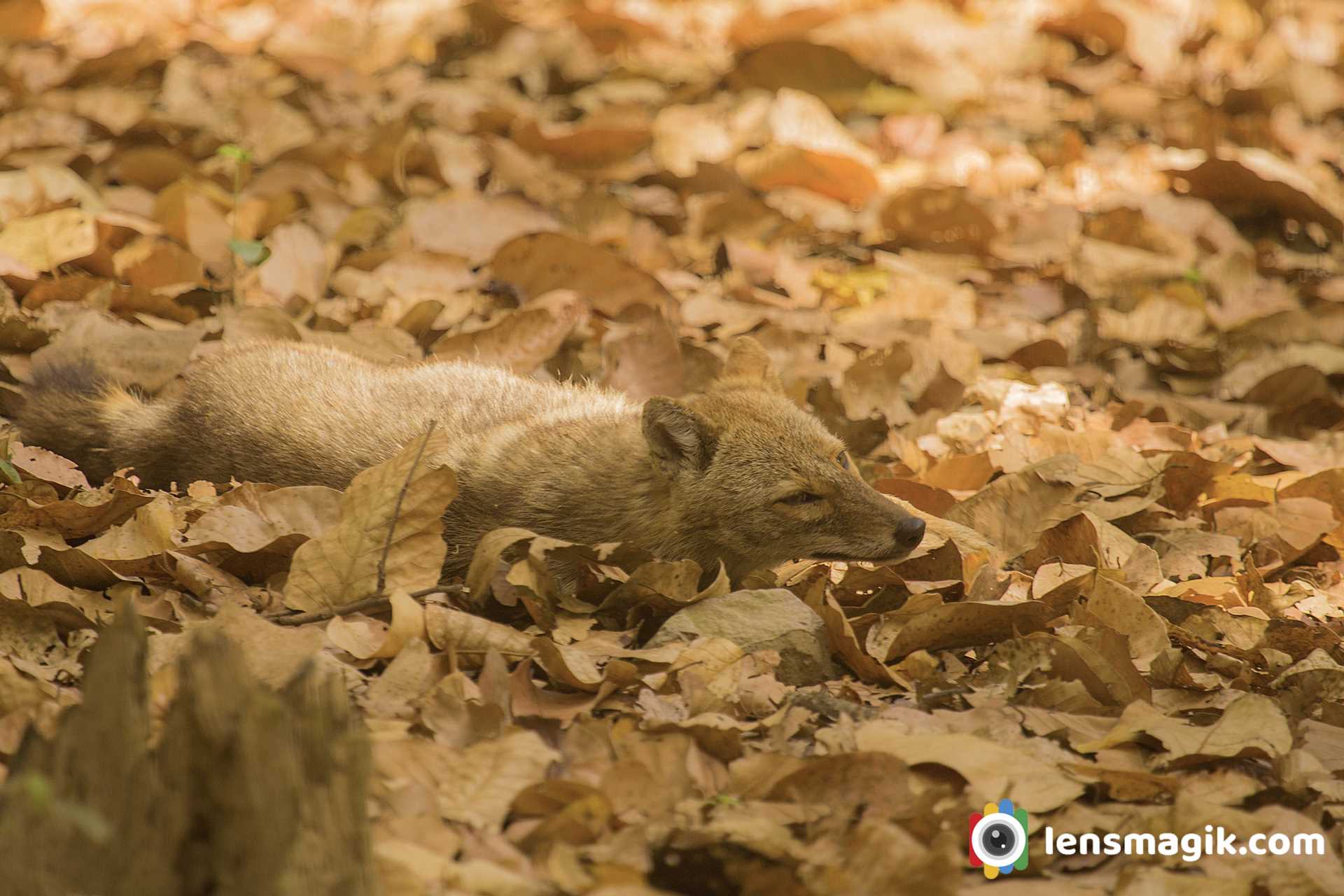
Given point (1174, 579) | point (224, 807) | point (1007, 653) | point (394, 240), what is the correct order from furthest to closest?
1. point (394, 240)
2. point (1174, 579)
3. point (1007, 653)
4. point (224, 807)

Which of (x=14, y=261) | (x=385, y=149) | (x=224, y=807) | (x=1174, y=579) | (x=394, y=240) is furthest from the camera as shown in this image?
(x=385, y=149)

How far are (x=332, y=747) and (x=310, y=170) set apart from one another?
5.05 metres

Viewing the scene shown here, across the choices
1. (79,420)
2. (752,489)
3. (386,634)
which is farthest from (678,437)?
(79,420)

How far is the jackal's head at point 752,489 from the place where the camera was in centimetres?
455

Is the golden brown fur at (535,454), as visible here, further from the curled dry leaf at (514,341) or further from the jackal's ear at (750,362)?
the curled dry leaf at (514,341)

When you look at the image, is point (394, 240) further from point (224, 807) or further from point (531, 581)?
point (224, 807)

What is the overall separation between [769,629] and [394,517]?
108 cm

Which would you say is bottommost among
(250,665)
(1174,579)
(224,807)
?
(1174,579)

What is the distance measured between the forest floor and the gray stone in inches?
2.5

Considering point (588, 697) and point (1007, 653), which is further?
point (1007, 653)

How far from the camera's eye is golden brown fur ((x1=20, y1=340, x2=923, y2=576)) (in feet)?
15.0

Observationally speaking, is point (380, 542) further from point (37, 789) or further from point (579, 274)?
point (579, 274)

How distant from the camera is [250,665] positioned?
10.8 ft

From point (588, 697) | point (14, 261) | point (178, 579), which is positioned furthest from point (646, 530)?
point (14, 261)
